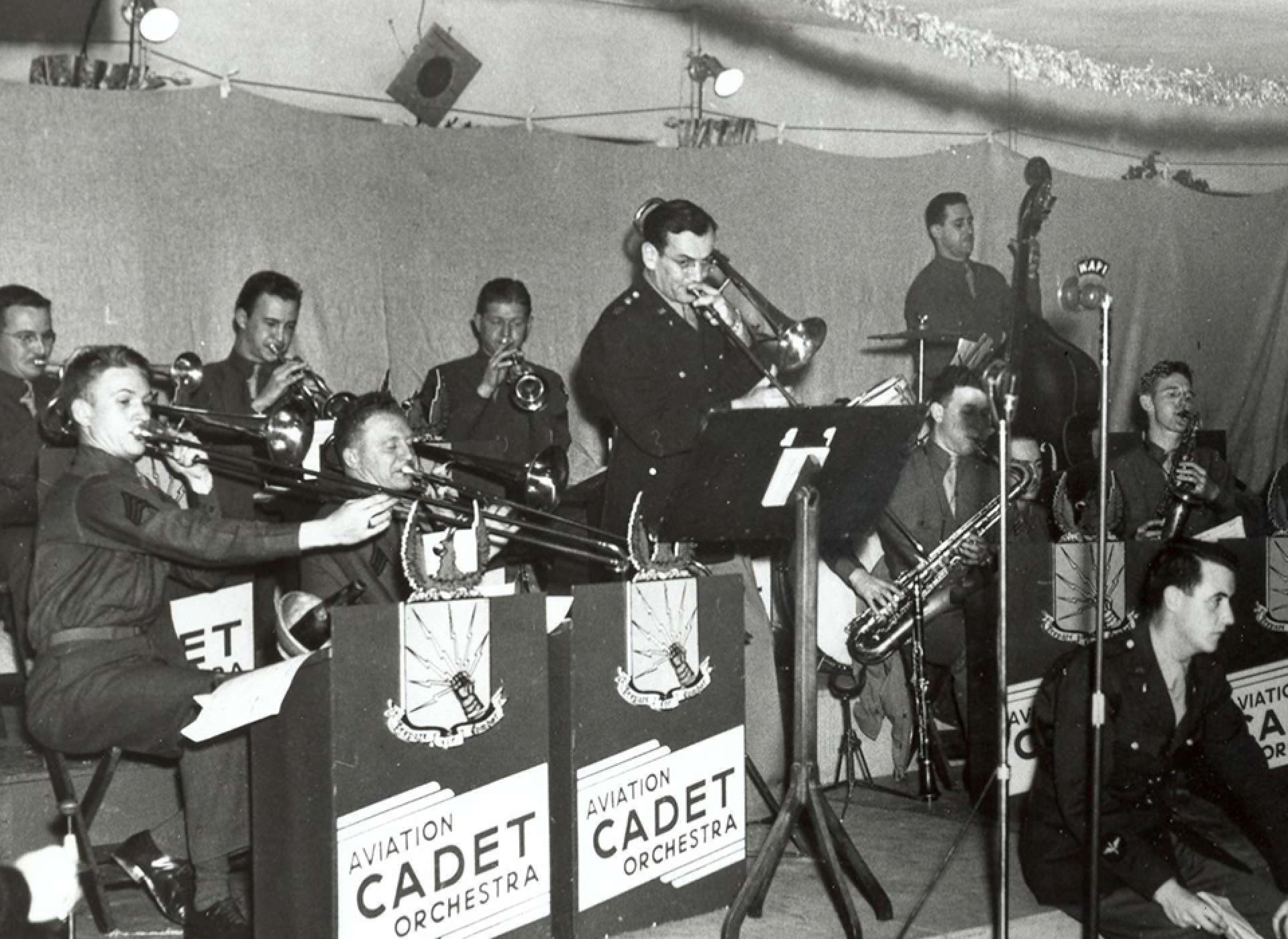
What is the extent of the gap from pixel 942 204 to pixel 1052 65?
3.47 meters

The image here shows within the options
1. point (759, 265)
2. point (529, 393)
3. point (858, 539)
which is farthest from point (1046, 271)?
point (529, 393)

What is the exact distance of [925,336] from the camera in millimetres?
5957

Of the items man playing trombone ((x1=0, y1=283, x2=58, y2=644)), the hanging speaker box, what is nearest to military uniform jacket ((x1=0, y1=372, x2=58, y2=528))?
man playing trombone ((x1=0, y1=283, x2=58, y2=644))

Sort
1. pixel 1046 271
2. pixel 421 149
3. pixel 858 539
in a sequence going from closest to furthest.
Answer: pixel 858 539
pixel 421 149
pixel 1046 271

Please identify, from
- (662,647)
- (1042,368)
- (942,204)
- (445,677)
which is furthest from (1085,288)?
(942,204)

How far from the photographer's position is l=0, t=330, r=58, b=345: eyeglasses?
16.2 ft

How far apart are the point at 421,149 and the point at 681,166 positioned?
1.16m

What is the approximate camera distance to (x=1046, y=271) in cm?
741

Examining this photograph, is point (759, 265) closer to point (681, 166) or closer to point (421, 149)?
point (681, 166)

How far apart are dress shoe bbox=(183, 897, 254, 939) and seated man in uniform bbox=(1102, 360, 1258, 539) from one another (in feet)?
12.1

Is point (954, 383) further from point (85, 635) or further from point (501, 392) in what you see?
point (85, 635)

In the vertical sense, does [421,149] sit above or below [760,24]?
below

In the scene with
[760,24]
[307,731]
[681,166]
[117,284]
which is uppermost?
[760,24]

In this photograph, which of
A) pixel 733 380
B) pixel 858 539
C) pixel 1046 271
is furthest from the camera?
pixel 1046 271
